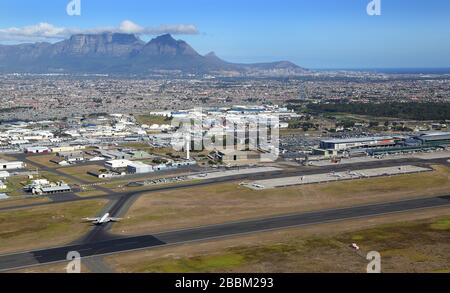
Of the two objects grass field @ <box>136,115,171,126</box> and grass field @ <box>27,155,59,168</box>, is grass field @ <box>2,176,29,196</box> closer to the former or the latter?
grass field @ <box>27,155,59,168</box>

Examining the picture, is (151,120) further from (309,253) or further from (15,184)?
(309,253)

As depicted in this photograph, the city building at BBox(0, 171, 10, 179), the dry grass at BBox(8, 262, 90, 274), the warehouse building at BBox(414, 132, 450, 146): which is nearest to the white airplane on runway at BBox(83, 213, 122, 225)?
the dry grass at BBox(8, 262, 90, 274)

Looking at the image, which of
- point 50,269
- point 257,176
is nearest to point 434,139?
point 257,176

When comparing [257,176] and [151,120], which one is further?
[151,120]

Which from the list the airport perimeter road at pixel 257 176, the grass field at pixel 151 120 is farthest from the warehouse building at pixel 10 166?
the grass field at pixel 151 120
